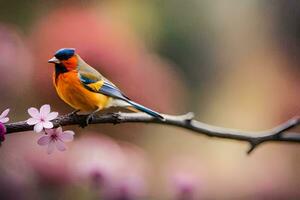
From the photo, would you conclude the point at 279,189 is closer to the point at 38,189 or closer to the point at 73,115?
the point at 38,189

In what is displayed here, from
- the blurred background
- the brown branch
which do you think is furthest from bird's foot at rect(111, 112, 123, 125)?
the blurred background

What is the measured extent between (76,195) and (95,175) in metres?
0.18

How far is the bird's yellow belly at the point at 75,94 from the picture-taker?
41cm

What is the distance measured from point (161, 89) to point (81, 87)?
1.19m

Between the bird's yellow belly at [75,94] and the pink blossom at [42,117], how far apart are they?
2 centimetres

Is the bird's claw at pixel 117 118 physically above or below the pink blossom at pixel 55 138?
above

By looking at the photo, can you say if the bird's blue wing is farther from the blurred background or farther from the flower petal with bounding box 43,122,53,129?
the blurred background

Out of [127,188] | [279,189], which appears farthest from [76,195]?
[279,189]

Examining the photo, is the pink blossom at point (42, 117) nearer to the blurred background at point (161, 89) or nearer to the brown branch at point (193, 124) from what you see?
the brown branch at point (193, 124)

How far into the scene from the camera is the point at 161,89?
5.27ft

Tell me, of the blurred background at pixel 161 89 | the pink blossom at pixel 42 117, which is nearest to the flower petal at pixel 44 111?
the pink blossom at pixel 42 117

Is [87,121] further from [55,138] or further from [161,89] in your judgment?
[161,89]

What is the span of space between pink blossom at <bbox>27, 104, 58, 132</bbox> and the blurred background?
0.36 m

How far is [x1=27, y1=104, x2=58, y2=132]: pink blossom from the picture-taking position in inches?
15.1
